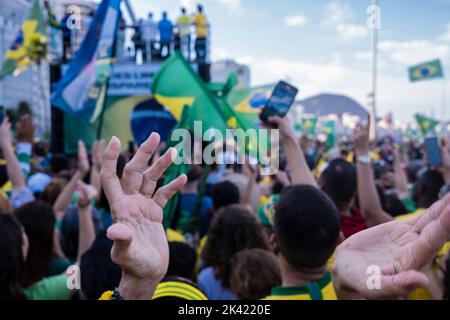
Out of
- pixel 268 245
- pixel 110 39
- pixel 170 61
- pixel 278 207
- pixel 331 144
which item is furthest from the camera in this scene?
pixel 331 144

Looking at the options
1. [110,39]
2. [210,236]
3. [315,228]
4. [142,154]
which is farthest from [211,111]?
[142,154]

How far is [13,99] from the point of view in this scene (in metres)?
40.1

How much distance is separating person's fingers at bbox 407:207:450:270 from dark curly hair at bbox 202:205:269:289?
5.21ft

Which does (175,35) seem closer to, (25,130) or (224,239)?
(25,130)

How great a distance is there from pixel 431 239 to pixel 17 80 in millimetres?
44837

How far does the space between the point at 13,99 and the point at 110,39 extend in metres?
40.3

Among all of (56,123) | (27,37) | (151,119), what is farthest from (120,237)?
(56,123)

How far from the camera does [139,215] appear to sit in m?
1.08

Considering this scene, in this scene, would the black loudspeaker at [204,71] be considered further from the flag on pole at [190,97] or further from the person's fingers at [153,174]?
the person's fingers at [153,174]

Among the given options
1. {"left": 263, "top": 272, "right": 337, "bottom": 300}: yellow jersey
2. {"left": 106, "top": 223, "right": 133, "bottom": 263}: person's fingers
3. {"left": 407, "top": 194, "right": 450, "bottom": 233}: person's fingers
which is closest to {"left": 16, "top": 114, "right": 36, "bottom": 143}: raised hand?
{"left": 263, "top": 272, "right": 337, "bottom": 300}: yellow jersey

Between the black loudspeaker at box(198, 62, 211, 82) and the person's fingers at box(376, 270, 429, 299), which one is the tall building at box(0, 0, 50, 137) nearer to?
the black loudspeaker at box(198, 62, 211, 82)

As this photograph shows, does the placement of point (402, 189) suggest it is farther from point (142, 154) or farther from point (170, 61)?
point (142, 154)

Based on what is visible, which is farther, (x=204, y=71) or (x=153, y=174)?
(x=204, y=71)
